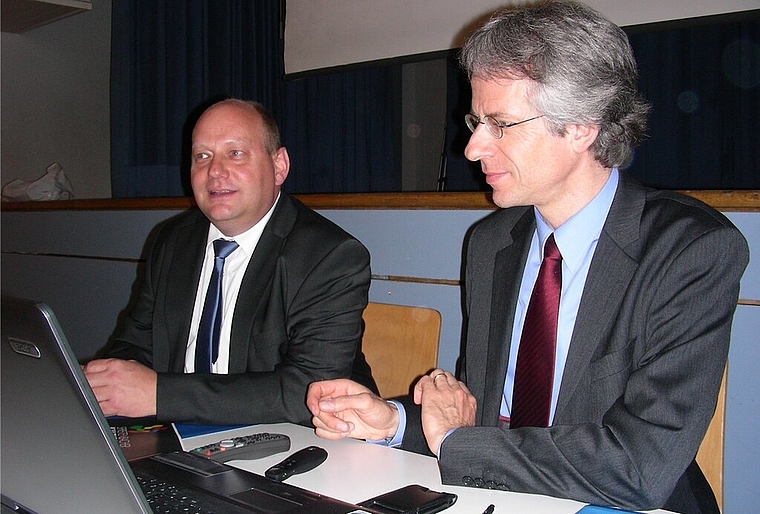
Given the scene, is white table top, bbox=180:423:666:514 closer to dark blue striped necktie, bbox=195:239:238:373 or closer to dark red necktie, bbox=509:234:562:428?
dark red necktie, bbox=509:234:562:428

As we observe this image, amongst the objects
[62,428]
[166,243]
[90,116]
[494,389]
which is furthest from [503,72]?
[90,116]

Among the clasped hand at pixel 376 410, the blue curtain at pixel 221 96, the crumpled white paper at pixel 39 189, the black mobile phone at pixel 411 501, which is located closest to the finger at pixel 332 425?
the clasped hand at pixel 376 410

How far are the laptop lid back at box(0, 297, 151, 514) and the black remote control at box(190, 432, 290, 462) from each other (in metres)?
0.35

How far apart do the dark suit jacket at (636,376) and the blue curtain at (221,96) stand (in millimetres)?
3248

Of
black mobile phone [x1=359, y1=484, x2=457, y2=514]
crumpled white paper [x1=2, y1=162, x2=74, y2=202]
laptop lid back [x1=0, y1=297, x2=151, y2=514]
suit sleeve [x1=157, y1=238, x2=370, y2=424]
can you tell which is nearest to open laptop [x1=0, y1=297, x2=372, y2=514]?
laptop lid back [x1=0, y1=297, x2=151, y2=514]

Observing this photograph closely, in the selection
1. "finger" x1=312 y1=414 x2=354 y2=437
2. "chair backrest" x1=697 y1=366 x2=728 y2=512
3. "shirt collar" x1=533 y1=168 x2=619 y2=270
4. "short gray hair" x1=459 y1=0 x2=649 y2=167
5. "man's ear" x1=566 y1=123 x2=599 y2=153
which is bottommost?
"chair backrest" x1=697 y1=366 x2=728 y2=512

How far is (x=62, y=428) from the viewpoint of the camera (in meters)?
0.81

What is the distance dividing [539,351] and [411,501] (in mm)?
475

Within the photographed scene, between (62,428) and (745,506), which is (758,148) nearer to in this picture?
(745,506)

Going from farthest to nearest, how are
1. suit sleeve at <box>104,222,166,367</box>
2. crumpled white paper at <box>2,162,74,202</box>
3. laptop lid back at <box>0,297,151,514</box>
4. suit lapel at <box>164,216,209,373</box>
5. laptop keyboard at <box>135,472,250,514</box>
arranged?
crumpled white paper at <box>2,162,74,202</box>
suit sleeve at <box>104,222,166,367</box>
suit lapel at <box>164,216,209,373</box>
laptop keyboard at <box>135,472,250,514</box>
laptop lid back at <box>0,297,151,514</box>

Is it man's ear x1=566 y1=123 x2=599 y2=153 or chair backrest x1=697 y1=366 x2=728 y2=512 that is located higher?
man's ear x1=566 y1=123 x2=599 y2=153

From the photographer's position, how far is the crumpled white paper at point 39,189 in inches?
173

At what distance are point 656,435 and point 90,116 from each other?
4.91 m

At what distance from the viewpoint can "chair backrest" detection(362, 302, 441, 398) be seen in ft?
6.08
